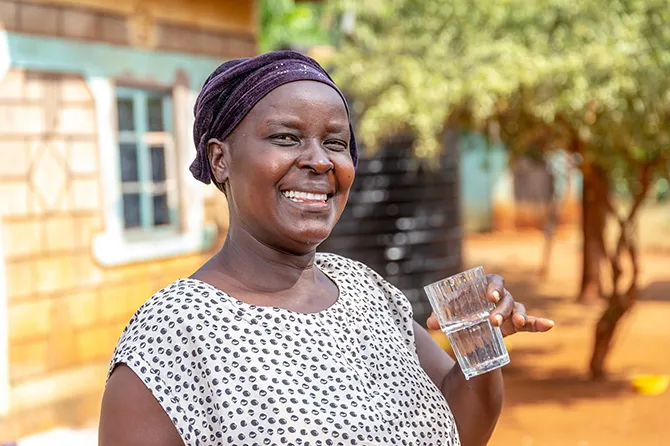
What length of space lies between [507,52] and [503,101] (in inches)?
15.2

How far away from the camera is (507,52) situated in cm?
666

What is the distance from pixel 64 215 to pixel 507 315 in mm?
4368

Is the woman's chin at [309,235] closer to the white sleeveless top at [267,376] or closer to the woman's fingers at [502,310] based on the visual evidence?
the white sleeveless top at [267,376]

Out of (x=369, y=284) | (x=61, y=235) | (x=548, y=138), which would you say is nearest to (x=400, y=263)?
(x=548, y=138)

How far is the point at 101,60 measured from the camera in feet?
19.0

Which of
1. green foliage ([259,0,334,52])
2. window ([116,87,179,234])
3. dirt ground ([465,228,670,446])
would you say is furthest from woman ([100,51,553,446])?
green foliage ([259,0,334,52])

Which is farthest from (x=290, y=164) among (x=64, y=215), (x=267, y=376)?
(x=64, y=215)

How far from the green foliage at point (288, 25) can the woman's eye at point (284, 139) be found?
45.8ft

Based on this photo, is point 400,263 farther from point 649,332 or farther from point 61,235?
point 61,235

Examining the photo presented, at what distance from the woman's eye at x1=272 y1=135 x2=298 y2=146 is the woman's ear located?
0.12 m

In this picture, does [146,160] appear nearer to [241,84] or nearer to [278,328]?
[241,84]

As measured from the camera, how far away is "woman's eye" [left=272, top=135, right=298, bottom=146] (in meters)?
1.69

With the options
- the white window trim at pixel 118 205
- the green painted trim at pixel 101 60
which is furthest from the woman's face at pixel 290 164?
the white window trim at pixel 118 205

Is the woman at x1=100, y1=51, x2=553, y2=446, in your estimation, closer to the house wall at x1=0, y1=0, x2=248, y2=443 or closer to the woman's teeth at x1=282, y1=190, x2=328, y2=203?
the woman's teeth at x1=282, y1=190, x2=328, y2=203
